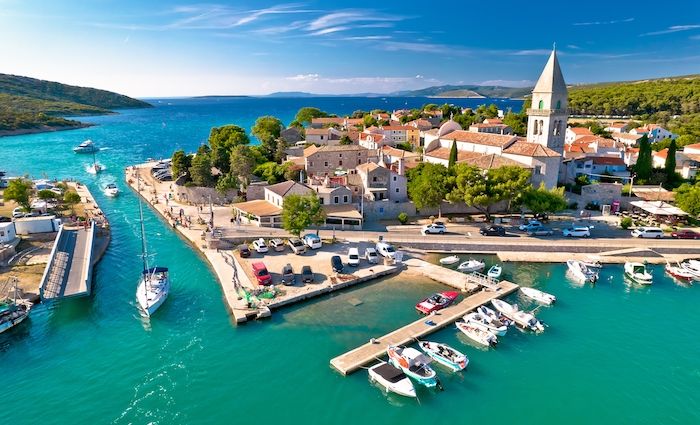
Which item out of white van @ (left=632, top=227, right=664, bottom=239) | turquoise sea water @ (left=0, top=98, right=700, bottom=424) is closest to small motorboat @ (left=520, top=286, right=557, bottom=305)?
turquoise sea water @ (left=0, top=98, right=700, bottom=424)

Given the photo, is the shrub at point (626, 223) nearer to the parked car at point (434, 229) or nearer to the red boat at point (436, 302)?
the parked car at point (434, 229)

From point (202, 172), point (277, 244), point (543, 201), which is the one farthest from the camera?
point (202, 172)

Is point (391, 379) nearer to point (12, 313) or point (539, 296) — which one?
point (539, 296)

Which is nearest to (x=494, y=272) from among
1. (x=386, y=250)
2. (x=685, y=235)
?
(x=386, y=250)

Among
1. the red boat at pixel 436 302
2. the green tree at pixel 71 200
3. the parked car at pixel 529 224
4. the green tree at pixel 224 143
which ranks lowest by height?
the red boat at pixel 436 302

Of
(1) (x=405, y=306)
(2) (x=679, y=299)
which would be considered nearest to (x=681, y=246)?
(2) (x=679, y=299)

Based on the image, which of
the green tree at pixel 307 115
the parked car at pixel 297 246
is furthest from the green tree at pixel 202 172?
the green tree at pixel 307 115

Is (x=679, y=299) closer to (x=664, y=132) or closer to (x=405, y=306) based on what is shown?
(x=405, y=306)
